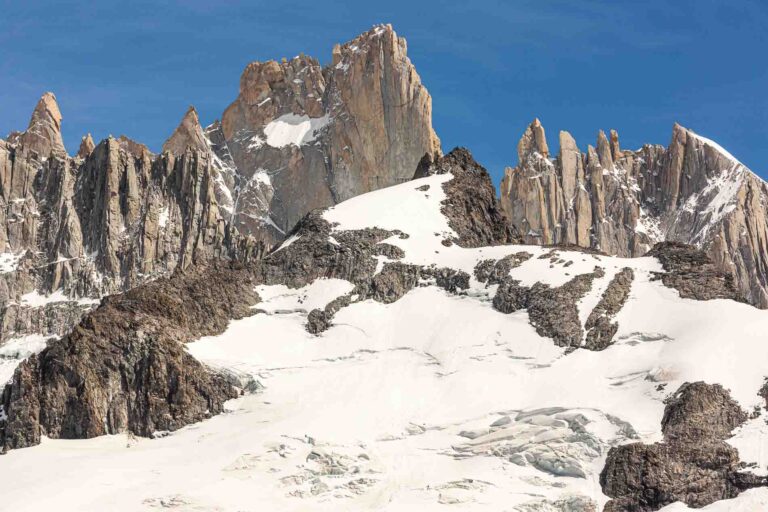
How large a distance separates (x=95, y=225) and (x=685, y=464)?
349 feet

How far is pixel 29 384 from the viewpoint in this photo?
103250 millimetres

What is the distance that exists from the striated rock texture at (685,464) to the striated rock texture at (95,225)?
9063cm

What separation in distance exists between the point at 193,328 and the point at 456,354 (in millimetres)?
18921

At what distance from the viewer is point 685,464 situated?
94.0 metres

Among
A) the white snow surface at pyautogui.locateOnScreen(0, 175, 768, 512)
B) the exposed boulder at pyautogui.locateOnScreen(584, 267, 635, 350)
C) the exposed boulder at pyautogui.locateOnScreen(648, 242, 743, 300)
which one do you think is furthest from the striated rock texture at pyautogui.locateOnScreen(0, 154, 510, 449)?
the exposed boulder at pyautogui.locateOnScreen(648, 242, 743, 300)

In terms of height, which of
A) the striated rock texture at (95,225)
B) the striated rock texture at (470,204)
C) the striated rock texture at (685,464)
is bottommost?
the striated rock texture at (685,464)

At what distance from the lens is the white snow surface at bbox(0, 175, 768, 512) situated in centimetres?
9312

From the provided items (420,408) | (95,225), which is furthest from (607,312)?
(95,225)

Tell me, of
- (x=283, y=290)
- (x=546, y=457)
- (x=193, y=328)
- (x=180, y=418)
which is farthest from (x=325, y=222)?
(x=546, y=457)

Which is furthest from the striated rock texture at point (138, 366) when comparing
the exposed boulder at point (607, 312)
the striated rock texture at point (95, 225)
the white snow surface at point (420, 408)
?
the striated rock texture at point (95, 225)

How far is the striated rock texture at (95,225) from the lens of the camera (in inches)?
7008

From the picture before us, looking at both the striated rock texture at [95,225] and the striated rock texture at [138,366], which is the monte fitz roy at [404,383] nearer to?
the striated rock texture at [138,366]

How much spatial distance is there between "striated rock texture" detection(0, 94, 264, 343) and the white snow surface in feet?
207

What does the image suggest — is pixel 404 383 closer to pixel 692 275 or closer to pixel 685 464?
pixel 685 464
